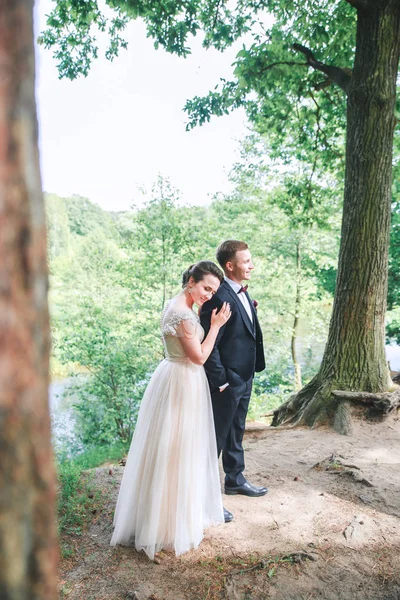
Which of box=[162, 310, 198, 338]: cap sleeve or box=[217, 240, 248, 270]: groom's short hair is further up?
box=[217, 240, 248, 270]: groom's short hair

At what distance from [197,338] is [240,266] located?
0.92 meters

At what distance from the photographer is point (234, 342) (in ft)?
12.6

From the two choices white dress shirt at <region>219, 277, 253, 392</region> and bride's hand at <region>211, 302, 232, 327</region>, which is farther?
white dress shirt at <region>219, 277, 253, 392</region>

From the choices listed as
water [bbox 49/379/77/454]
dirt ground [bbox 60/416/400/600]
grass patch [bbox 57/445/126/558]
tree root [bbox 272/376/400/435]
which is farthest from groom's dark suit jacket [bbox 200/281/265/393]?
water [bbox 49/379/77/454]

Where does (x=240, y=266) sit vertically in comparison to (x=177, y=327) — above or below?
above

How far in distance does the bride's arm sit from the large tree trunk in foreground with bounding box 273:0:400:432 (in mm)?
3177

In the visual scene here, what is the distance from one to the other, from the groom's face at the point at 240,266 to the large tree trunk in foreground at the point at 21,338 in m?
3.15

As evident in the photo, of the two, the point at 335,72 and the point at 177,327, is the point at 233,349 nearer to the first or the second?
the point at 177,327

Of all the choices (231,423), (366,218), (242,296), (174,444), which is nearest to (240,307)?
(242,296)

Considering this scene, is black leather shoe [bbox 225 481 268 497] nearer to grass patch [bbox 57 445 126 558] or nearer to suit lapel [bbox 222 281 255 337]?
grass patch [bbox 57 445 126 558]

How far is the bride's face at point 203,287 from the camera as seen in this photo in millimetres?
3283

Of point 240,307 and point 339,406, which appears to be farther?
point 339,406

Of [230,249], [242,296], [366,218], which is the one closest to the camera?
[230,249]

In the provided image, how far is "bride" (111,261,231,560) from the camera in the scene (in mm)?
3217
